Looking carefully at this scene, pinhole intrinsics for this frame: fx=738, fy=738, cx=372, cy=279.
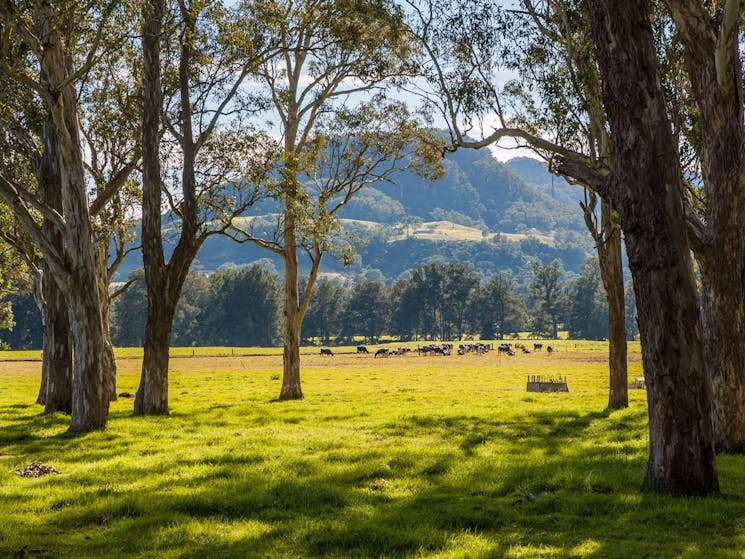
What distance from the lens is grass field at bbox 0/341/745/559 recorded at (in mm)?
7781

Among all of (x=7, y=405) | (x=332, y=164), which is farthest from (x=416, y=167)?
(x=7, y=405)

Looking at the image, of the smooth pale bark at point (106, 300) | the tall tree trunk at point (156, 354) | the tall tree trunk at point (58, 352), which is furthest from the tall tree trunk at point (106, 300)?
the tall tree trunk at point (156, 354)

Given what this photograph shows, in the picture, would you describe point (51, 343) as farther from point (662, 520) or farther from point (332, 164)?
point (662, 520)

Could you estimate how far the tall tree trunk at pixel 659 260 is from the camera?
946 centimetres

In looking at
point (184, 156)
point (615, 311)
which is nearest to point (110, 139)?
point (184, 156)

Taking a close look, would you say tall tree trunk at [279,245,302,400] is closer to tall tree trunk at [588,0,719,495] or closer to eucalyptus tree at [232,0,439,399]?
eucalyptus tree at [232,0,439,399]

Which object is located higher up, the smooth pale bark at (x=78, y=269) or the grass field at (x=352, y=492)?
the smooth pale bark at (x=78, y=269)

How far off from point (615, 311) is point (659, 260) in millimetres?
13222

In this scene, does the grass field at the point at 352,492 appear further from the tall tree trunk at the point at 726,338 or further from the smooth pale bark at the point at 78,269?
the smooth pale bark at the point at 78,269

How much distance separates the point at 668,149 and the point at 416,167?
2229cm

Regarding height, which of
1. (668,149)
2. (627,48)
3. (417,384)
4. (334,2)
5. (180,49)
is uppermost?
(334,2)

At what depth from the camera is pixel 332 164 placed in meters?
30.6

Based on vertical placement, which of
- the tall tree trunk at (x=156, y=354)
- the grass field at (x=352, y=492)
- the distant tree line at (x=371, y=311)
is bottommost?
the grass field at (x=352, y=492)

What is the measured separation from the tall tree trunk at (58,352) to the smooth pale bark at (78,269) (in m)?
4.18
